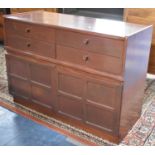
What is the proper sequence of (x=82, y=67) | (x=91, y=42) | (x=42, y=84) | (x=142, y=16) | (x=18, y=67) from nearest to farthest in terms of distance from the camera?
(x=91, y=42)
(x=82, y=67)
(x=42, y=84)
(x=18, y=67)
(x=142, y=16)

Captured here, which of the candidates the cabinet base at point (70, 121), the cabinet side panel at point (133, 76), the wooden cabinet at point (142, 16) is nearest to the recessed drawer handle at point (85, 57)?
the cabinet side panel at point (133, 76)

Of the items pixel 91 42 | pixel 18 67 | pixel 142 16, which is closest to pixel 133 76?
pixel 91 42

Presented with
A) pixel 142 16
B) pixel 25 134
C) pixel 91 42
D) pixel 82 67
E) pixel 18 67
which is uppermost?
pixel 142 16

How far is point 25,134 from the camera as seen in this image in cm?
202

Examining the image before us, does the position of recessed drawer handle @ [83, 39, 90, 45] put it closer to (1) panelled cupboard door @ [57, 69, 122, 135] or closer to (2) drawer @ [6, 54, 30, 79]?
(1) panelled cupboard door @ [57, 69, 122, 135]

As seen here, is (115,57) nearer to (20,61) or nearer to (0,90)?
(20,61)

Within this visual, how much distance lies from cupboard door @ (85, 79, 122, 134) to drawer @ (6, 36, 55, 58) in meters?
0.43

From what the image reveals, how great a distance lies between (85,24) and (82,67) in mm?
365

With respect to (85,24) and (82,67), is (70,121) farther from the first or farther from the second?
(85,24)

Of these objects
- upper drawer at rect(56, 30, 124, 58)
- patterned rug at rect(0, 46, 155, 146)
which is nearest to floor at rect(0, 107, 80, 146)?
patterned rug at rect(0, 46, 155, 146)

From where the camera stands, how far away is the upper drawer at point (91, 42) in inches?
63.1

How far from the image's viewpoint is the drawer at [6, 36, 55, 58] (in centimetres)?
196

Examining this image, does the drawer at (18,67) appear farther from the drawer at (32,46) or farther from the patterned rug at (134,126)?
the patterned rug at (134,126)

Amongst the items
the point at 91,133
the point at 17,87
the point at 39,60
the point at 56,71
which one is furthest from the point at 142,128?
the point at 17,87
